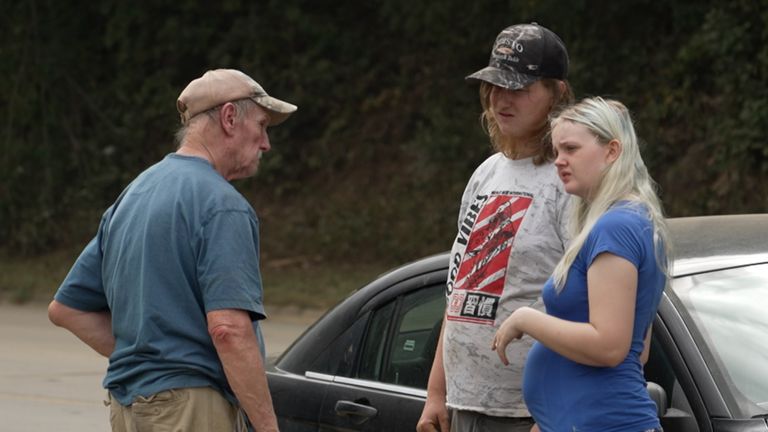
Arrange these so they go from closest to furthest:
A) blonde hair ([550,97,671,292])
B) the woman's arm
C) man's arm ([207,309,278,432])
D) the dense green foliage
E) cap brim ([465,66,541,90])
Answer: the woman's arm
blonde hair ([550,97,671,292])
man's arm ([207,309,278,432])
cap brim ([465,66,541,90])
the dense green foliage

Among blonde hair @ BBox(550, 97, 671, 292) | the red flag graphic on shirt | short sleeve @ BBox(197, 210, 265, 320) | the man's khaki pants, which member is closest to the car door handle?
the red flag graphic on shirt

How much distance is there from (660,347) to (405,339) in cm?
107

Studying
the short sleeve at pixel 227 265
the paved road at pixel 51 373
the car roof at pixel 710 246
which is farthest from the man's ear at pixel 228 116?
the paved road at pixel 51 373

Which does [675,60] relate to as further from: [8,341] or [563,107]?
[563,107]

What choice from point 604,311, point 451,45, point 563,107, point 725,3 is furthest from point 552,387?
point 451,45

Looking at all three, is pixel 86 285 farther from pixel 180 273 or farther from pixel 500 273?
pixel 500 273

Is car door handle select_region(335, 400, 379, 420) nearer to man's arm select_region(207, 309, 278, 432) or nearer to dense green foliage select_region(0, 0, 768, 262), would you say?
man's arm select_region(207, 309, 278, 432)

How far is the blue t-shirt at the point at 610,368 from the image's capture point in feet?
10.7

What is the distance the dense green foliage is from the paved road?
4423 millimetres

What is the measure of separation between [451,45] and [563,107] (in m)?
16.0

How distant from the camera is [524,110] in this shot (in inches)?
155

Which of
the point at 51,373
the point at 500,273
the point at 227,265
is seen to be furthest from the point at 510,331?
the point at 51,373

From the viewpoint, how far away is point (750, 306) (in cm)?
421

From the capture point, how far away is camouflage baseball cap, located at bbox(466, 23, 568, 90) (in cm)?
392
